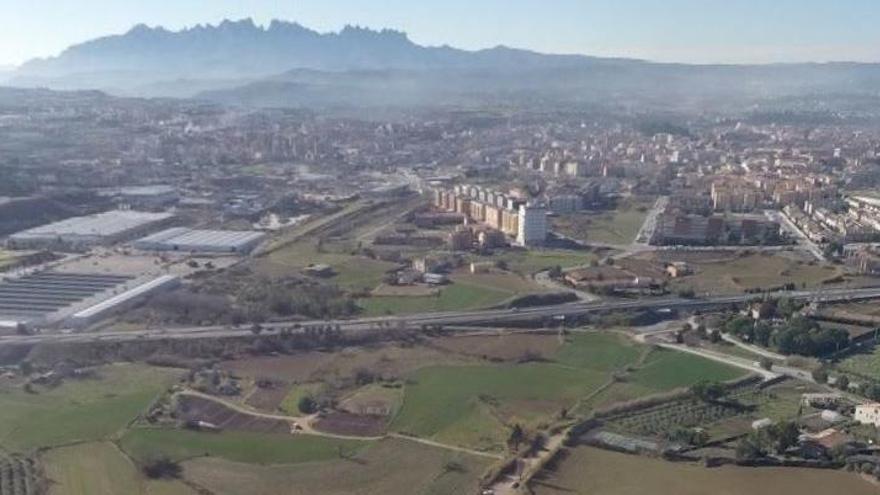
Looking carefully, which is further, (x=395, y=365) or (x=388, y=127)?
(x=388, y=127)

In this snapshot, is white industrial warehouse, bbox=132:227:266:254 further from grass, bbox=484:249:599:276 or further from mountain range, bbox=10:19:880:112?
mountain range, bbox=10:19:880:112

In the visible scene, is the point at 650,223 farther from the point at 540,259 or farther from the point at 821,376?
the point at 821,376

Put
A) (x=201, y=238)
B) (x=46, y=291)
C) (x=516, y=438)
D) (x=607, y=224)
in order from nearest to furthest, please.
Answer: (x=516, y=438) → (x=46, y=291) → (x=201, y=238) → (x=607, y=224)

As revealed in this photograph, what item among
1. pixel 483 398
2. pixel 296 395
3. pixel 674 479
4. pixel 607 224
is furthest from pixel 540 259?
pixel 674 479

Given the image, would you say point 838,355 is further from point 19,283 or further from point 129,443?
point 19,283

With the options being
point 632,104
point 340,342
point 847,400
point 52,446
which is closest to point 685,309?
point 847,400

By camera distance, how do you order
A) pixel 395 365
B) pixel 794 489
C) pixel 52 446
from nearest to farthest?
pixel 794 489 → pixel 52 446 → pixel 395 365
